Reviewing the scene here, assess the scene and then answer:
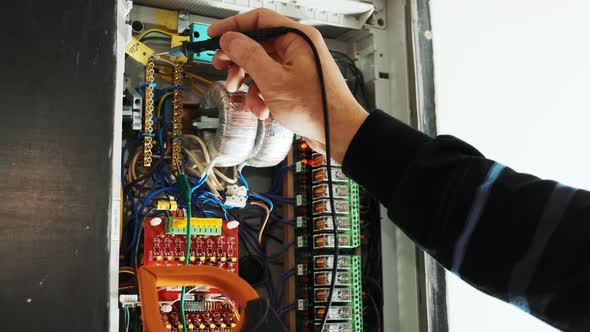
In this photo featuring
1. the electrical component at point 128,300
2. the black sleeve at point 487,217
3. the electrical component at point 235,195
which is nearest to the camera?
the black sleeve at point 487,217

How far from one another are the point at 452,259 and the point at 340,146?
0.79 feet

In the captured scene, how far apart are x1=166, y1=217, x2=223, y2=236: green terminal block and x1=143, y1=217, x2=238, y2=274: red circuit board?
0.08 feet

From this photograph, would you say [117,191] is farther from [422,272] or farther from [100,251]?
[422,272]

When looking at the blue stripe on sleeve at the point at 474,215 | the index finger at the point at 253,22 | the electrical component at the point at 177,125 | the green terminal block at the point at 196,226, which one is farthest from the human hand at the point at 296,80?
the green terminal block at the point at 196,226

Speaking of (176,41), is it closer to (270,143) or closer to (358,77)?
(270,143)

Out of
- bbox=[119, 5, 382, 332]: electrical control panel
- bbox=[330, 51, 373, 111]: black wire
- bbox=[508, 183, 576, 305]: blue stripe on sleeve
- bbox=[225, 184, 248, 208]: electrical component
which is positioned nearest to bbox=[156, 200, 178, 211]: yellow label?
bbox=[119, 5, 382, 332]: electrical control panel

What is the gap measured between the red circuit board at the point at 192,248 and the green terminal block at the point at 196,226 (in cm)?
3

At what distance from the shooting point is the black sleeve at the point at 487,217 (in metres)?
0.62

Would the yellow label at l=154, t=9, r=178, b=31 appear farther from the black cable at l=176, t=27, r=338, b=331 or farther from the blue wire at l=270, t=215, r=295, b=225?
the blue wire at l=270, t=215, r=295, b=225

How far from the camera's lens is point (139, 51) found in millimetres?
1168

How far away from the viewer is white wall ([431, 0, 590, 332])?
135 cm

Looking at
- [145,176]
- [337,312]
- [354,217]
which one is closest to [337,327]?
[337,312]

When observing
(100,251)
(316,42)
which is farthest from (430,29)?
(100,251)

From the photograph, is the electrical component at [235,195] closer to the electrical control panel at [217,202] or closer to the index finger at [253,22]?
the electrical control panel at [217,202]
